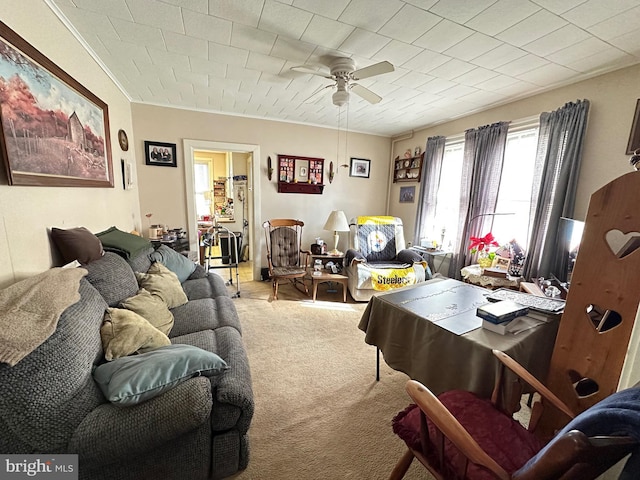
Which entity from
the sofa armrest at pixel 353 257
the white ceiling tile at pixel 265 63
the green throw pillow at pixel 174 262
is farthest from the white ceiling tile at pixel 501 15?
the green throw pillow at pixel 174 262

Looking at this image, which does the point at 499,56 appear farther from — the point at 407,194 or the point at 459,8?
the point at 407,194

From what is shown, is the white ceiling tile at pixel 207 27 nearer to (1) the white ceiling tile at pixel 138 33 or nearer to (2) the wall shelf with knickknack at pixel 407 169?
(1) the white ceiling tile at pixel 138 33

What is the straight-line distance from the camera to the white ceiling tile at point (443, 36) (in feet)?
5.58

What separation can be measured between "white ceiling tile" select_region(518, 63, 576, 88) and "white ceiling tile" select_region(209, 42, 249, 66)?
7.95 ft

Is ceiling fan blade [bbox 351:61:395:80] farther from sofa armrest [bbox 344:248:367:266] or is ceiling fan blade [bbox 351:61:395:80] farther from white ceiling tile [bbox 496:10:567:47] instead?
sofa armrest [bbox 344:248:367:266]

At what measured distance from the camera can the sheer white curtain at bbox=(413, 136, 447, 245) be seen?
380cm

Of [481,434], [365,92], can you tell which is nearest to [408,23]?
[365,92]

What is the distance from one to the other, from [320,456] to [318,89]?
3085 mm

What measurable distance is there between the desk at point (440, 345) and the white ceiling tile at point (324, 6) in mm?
1797

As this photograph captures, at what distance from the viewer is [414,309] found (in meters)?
1.57

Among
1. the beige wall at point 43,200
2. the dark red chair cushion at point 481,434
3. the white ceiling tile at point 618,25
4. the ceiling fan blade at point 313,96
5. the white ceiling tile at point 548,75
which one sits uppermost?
the white ceiling tile at point 548,75

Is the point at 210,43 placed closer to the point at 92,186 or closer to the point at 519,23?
the point at 92,186

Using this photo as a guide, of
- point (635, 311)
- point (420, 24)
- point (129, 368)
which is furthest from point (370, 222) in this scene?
point (129, 368)

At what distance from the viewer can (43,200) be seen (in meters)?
1.54
